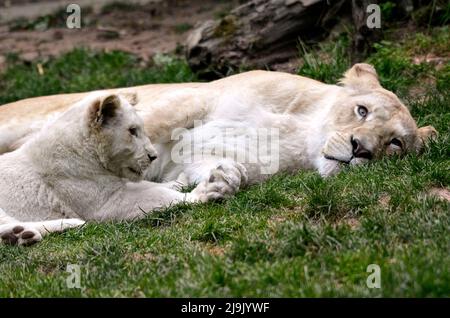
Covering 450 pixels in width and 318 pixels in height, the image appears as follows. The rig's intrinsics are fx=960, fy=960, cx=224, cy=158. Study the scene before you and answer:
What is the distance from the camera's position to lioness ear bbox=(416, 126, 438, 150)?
7738mm

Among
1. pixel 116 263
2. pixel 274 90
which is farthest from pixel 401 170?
pixel 116 263

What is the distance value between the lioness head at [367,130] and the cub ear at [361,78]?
0.05 m

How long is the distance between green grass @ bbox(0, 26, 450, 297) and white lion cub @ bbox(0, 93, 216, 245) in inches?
11.7

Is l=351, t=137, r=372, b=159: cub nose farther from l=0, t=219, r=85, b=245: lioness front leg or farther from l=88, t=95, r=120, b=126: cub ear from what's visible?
l=0, t=219, r=85, b=245: lioness front leg

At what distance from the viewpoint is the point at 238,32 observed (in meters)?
10.8

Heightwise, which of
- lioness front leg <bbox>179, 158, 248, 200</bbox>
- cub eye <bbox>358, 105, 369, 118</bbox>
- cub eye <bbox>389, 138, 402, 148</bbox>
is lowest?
lioness front leg <bbox>179, 158, 248, 200</bbox>

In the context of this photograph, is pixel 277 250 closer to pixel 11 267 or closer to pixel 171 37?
pixel 11 267

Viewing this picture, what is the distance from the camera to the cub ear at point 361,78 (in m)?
8.09

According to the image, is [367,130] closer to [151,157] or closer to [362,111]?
[362,111]

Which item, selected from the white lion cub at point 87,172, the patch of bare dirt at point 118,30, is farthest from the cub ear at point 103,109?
the patch of bare dirt at point 118,30

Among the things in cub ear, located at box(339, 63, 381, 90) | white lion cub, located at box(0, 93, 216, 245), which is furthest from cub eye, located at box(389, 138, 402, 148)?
white lion cub, located at box(0, 93, 216, 245)

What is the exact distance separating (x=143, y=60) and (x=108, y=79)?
3.30 ft

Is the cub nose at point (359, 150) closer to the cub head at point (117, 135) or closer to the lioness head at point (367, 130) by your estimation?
the lioness head at point (367, 130)

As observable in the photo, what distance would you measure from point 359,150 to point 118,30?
7.73 meters
